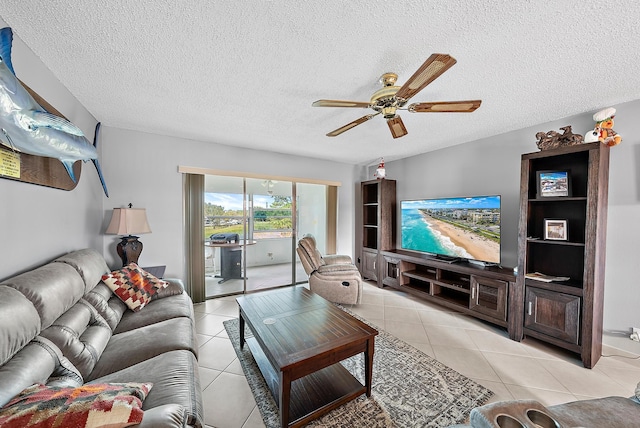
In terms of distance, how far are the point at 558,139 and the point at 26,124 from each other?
4066 millimetres

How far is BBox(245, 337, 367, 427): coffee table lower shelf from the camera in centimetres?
147

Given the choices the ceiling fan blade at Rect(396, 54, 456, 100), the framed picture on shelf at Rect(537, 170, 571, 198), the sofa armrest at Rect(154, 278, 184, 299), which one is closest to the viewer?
the ceiling fan blade at Rect(396, 54, 456, 100)

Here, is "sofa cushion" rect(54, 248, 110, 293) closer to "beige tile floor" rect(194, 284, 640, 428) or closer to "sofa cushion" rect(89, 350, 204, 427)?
"sofa cushion" rect(89, 350, 204, 427)

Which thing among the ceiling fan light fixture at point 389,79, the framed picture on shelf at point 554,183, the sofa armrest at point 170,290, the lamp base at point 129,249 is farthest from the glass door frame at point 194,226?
the framed picture on shelf at point 554,183

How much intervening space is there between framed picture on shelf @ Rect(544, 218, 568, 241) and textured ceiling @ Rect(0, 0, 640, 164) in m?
1.11

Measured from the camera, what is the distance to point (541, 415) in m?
0.78

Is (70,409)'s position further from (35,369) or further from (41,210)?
(41,210)

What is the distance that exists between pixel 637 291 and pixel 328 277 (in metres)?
3.03

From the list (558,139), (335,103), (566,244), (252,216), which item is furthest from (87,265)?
(558,139)

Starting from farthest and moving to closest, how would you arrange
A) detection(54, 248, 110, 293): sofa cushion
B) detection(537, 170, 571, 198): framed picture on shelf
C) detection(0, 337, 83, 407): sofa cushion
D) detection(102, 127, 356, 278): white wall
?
detection(102, 127, 356, 278): white wall
detection(537, 170, 571, 198): framed picture on shelf
detection(54, 248, 110, 293): sofa cushion
detection(0, 337, 83, 407): sofa cushion

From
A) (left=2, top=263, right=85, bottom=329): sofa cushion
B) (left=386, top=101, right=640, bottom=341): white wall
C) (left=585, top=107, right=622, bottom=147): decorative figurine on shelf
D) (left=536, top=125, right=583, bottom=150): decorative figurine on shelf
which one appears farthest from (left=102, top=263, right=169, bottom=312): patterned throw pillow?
(left=585, top=107, right=622, bottom=147): decorative figurine on shelf

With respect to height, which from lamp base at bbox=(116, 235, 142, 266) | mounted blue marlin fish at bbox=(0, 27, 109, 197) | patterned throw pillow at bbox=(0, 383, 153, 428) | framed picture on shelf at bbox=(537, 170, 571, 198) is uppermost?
mounted blue marlin fish at bbox=(0, 27, 109, 197)

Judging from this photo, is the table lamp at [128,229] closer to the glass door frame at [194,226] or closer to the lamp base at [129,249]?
the lamp base at [129,249]

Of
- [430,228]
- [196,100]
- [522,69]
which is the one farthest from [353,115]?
[430,228]
